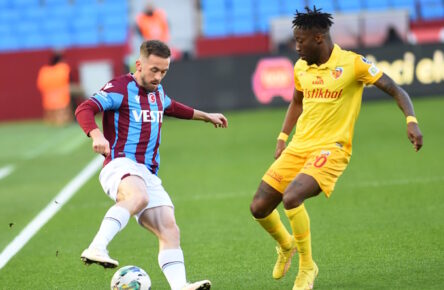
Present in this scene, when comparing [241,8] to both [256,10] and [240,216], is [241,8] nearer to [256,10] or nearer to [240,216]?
[256,10]

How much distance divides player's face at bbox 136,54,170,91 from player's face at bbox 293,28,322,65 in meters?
1.04

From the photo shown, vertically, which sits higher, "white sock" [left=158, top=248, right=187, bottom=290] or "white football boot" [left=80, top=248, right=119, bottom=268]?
"white football boot" [left=80, top=248, right=119, bottom=268]

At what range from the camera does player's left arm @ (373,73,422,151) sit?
6.70m

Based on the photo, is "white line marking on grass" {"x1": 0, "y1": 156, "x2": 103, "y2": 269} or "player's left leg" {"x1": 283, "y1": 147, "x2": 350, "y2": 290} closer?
"player's left leg" {"x1": 283, "y1": 147, "x2": 350, "y2": 290}

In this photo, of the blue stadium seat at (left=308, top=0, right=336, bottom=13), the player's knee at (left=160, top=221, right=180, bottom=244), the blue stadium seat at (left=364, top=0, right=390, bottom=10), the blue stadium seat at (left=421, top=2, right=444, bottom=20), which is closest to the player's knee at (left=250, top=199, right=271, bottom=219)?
the player's knee at (left=160, top=221, right=180, bottom=244)

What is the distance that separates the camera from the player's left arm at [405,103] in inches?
264

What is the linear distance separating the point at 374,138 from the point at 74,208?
21.9 ft

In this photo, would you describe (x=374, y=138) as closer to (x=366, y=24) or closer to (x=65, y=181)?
(x=65, y=181)

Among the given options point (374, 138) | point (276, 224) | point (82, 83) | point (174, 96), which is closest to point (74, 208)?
point (276, 224)

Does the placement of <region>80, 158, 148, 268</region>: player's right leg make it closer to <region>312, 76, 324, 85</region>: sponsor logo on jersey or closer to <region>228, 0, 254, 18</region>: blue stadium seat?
<region>312, 76, 324, 85</region>: sponsor logo on jersey

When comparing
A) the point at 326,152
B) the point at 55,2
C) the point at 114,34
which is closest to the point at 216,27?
the point at 114,34

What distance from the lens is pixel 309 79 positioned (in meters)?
7.23

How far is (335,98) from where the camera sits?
7.12m

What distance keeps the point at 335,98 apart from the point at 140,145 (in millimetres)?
1572
